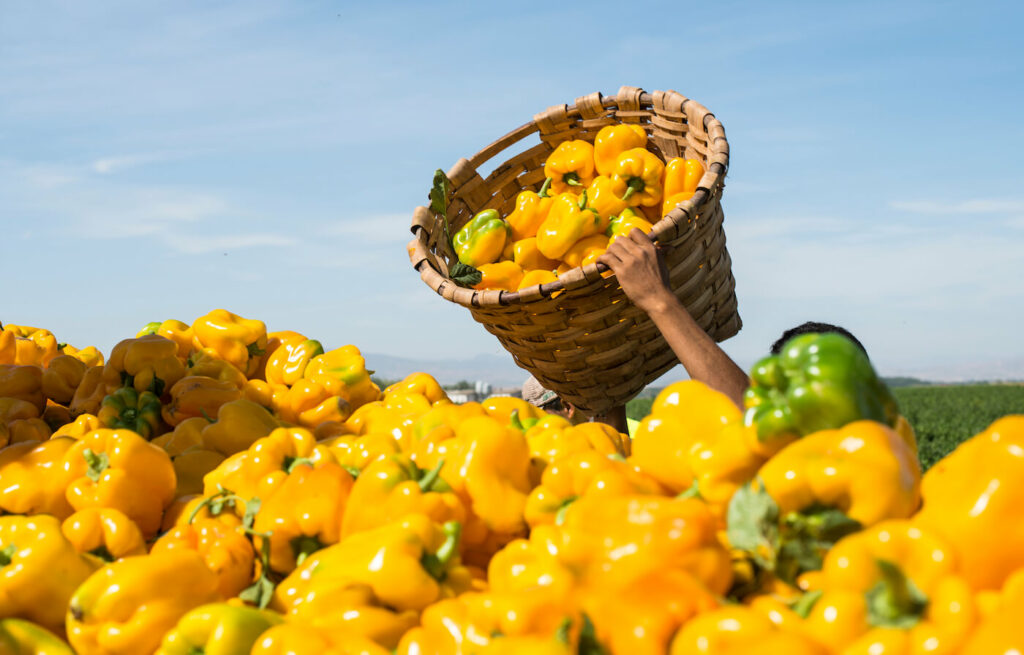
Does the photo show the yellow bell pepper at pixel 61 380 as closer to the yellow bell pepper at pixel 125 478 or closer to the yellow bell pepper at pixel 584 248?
the yellow bell pepper at pixel 125 478

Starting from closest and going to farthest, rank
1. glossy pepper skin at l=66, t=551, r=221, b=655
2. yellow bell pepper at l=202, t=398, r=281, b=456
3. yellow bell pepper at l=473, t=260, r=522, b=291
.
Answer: glossy pepper skin at l=66, t=551, r=221, b=655
yellow bell pepper at l=202, t=398, r=281, b=456
yellow bell pepper at l=473, t=260, r=522, b=291

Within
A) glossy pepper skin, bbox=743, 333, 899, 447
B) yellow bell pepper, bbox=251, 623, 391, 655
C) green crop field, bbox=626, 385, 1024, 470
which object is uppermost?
glossy pepper skin, bbox=743, 333, 899, 447

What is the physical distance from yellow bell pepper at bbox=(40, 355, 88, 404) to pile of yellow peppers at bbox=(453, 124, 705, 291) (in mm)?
1946

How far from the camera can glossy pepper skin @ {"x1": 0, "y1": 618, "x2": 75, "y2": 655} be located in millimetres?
2156

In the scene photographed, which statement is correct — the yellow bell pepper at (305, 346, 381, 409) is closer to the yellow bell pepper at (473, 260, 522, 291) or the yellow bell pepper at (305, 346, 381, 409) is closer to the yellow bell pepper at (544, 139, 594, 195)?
the yellow bell pepper at (473, 260, 522, 291)

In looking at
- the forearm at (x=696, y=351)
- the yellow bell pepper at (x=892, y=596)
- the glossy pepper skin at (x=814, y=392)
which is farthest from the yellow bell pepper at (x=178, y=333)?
the yellow bell pepper at (x=892, y=596)

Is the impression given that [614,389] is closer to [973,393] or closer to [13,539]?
[13,539]

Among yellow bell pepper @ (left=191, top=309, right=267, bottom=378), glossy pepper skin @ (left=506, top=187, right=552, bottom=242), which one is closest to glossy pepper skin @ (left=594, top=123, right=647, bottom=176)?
glossy pepper skin @ (left=506, top=187, right=552, bottom=242)

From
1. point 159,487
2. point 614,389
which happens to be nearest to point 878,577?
point 159,487

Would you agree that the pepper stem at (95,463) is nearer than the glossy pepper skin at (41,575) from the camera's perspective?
No

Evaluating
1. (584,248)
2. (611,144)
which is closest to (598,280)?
(584,248)

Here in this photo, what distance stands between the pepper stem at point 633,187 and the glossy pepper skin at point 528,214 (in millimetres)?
434

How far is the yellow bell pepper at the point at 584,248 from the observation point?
447 cm

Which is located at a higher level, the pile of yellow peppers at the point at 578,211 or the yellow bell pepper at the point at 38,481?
the pile of yellow peppers at the point at 578,211
